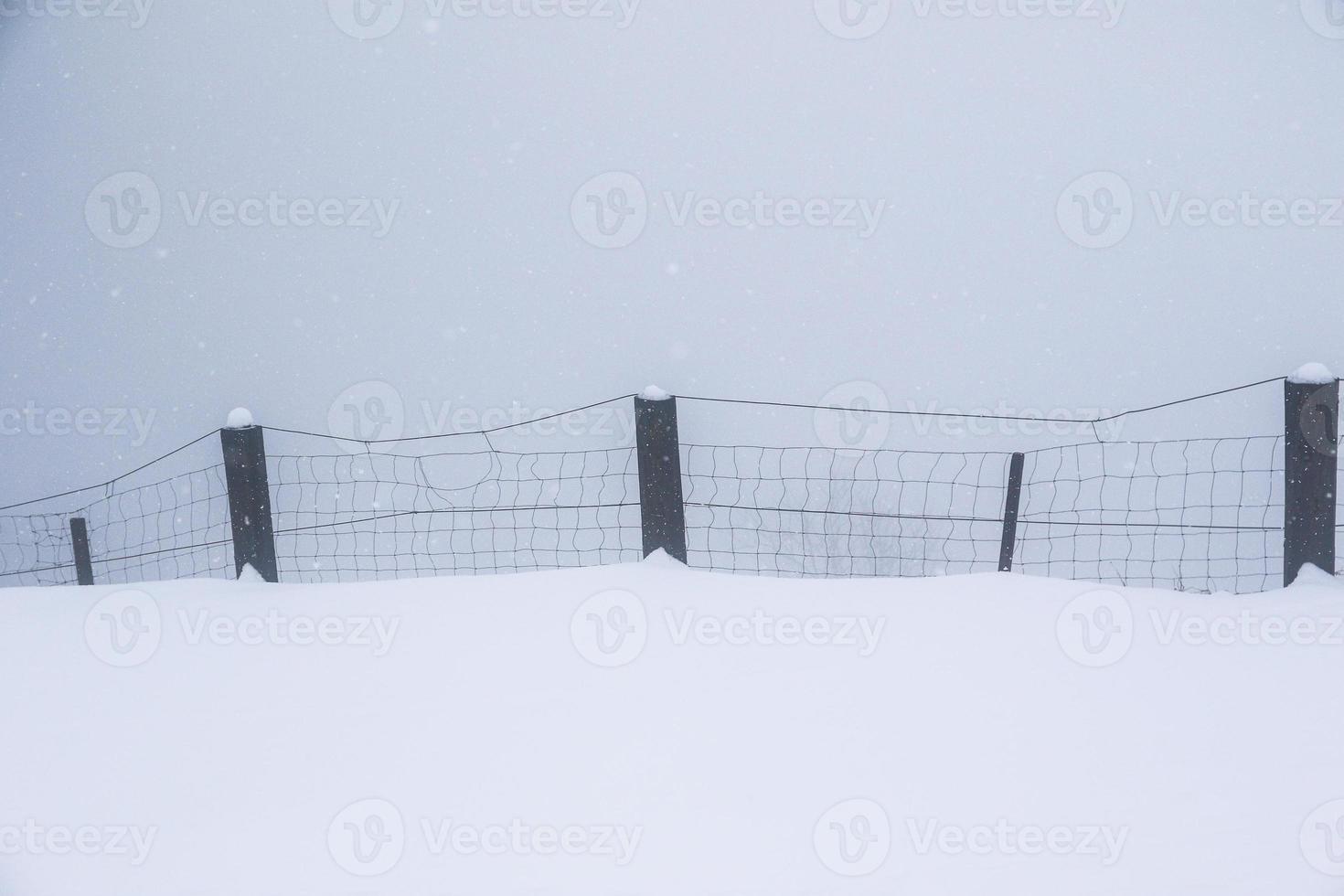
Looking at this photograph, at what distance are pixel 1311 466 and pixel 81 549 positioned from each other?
8.95 m

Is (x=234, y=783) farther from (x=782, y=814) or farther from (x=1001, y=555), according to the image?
(x=1001, y=555)

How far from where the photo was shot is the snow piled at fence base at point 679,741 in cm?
210

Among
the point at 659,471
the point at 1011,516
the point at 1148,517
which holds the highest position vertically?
the point at 659,471

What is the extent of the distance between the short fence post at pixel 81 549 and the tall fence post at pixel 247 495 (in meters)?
3.36

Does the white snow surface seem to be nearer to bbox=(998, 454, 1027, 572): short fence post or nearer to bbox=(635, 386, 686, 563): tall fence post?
bbox=(998, 454, 1027, 572): short fence post

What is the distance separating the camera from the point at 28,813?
7.86ft

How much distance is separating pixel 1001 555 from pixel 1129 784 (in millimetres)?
2486

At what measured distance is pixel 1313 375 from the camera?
139 inches

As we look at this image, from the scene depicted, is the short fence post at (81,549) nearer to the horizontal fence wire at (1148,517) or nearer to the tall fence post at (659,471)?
the tall fence post at (659,471)

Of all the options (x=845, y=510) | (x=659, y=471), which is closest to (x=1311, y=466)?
(x=659, y=471)

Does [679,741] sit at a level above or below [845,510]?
above

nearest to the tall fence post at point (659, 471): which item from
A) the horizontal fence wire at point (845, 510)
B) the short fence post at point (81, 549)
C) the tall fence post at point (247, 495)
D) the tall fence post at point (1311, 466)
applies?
the tall fence post at point (247, 495)

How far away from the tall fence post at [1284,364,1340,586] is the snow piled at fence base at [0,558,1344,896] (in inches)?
9.5

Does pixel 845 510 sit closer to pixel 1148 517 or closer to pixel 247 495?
pixel 1148 517
